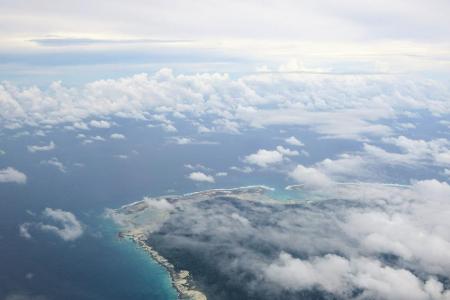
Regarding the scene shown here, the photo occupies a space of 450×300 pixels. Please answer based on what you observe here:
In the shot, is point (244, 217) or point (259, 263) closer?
point (259, 263)

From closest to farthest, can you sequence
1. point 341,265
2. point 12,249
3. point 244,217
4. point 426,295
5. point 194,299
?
point 194,299, point 426,295, point 341,265, point 12,249, point 244,217

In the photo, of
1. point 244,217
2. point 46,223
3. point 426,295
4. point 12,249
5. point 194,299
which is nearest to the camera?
point 194,299

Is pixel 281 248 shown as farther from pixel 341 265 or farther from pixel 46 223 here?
pixel 46 223

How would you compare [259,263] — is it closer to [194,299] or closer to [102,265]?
[194,299]

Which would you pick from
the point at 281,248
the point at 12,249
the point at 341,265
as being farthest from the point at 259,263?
the point at 12,249

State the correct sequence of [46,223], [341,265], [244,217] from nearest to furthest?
[341,265] < [46,223] < [244,217]

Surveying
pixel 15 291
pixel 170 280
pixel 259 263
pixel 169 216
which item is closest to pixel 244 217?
pixel 169 216
